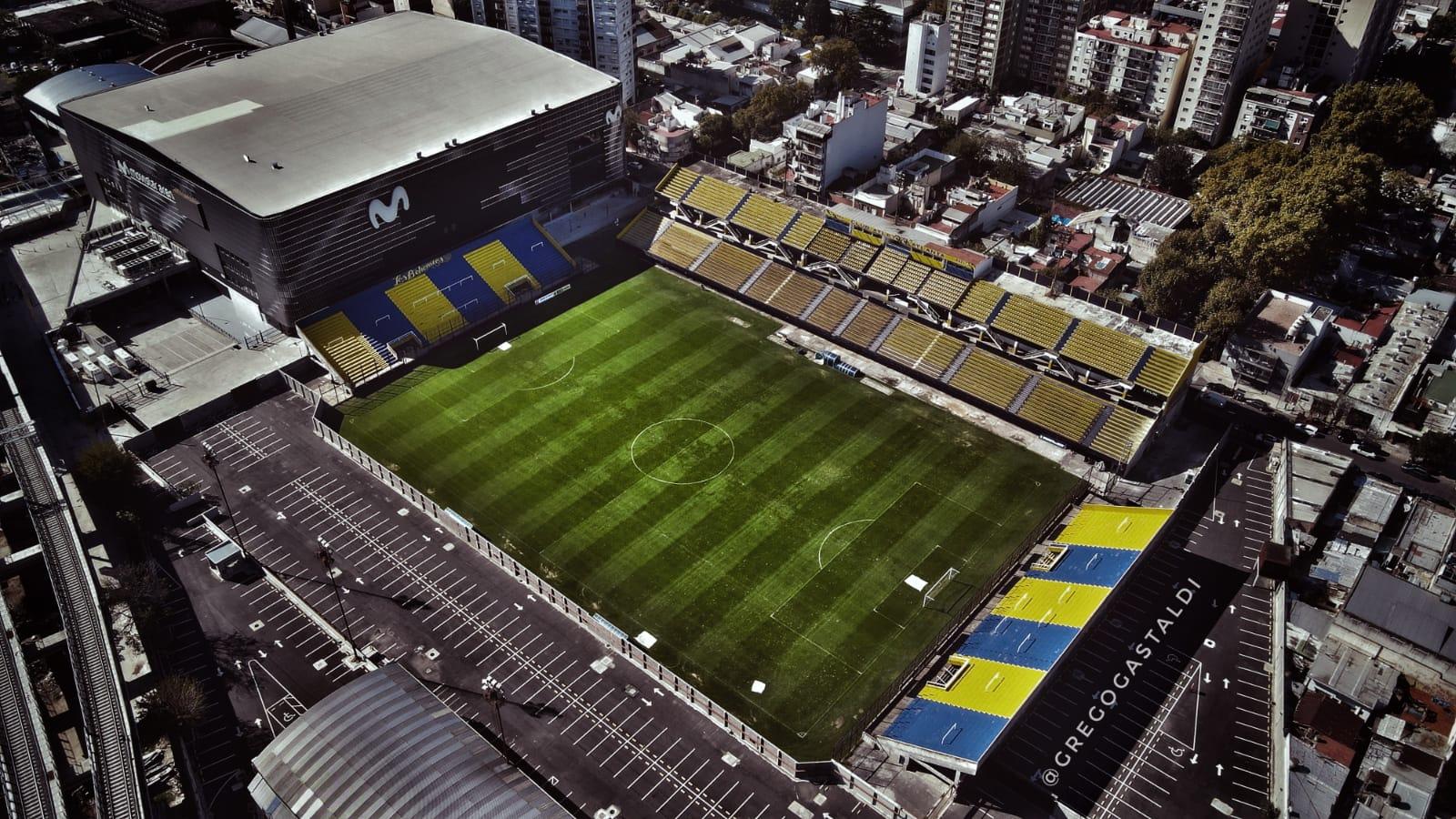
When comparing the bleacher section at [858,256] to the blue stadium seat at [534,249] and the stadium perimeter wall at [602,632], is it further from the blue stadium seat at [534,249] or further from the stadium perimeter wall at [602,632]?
the stadium perimeter wall at [602,632]

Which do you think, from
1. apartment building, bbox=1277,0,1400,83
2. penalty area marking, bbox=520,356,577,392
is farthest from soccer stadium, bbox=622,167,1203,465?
apartment building, bbox=1277,0,1400,83

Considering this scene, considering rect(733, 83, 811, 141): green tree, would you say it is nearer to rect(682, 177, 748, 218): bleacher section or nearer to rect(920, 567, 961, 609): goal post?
rect(682, 177, 748, 218): bleacher section

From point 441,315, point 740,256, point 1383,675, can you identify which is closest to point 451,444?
point 441,315

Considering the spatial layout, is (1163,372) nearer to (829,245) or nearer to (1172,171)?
(829,245)

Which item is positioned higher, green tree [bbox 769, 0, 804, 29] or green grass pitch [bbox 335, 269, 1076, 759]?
green tree [bbox 769, 0, 804, 29]

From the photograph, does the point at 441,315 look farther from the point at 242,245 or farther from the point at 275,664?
the point at 275,664

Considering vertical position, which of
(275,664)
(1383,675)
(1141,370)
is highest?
(1141,370)

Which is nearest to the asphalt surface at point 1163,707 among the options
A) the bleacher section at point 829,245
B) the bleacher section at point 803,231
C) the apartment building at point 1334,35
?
the bleacher section at point 829,245
